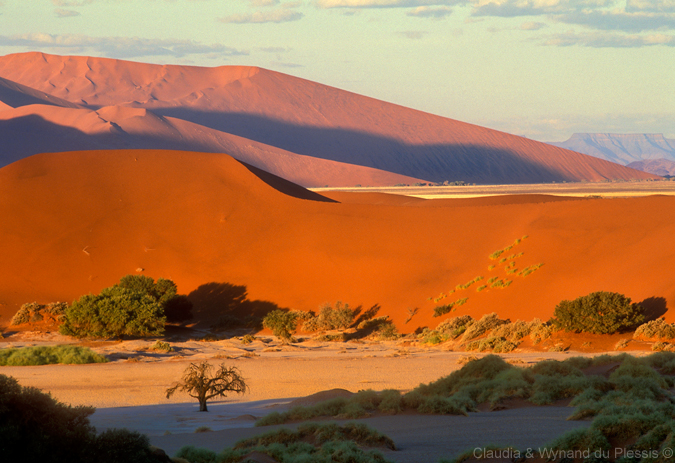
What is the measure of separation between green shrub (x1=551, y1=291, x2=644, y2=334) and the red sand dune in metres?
130

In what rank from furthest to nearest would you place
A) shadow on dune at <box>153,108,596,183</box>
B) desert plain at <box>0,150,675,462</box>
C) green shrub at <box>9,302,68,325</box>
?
1. shadow on dune at <box>153,108,596,183</box>
2. green shrub at <box>9,302,68,325</box>
3. desert plain at <box>0,150,675,462</box>

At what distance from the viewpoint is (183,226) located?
1211 inches

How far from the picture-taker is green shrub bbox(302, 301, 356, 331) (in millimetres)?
24156

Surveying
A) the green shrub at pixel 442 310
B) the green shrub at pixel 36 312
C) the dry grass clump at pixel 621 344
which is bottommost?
the dry grass clump at pixel 621 344

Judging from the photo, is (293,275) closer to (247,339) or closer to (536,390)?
(247,339)

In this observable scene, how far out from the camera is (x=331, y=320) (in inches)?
954

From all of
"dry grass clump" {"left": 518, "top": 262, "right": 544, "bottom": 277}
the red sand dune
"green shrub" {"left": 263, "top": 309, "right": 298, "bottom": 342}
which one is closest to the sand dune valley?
"dry grass clump" {"left": 518, "top": 262, "right": 544, "bottom": 277}

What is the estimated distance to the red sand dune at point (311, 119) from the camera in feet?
497

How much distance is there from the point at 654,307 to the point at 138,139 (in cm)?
10714

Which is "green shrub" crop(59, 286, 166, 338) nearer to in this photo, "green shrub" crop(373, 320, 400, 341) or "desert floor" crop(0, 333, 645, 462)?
"desert floor" crop(0, 333, 645, 462)

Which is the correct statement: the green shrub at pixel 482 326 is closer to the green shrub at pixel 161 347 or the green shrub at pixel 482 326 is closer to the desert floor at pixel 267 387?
the desert floor at pixel 267 387

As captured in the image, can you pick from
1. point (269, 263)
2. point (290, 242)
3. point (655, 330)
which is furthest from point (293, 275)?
point (655, 330)

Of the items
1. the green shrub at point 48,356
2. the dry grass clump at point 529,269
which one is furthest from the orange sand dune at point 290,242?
the green shrub at point 48,356

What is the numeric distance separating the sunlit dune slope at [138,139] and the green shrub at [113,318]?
302 ft
